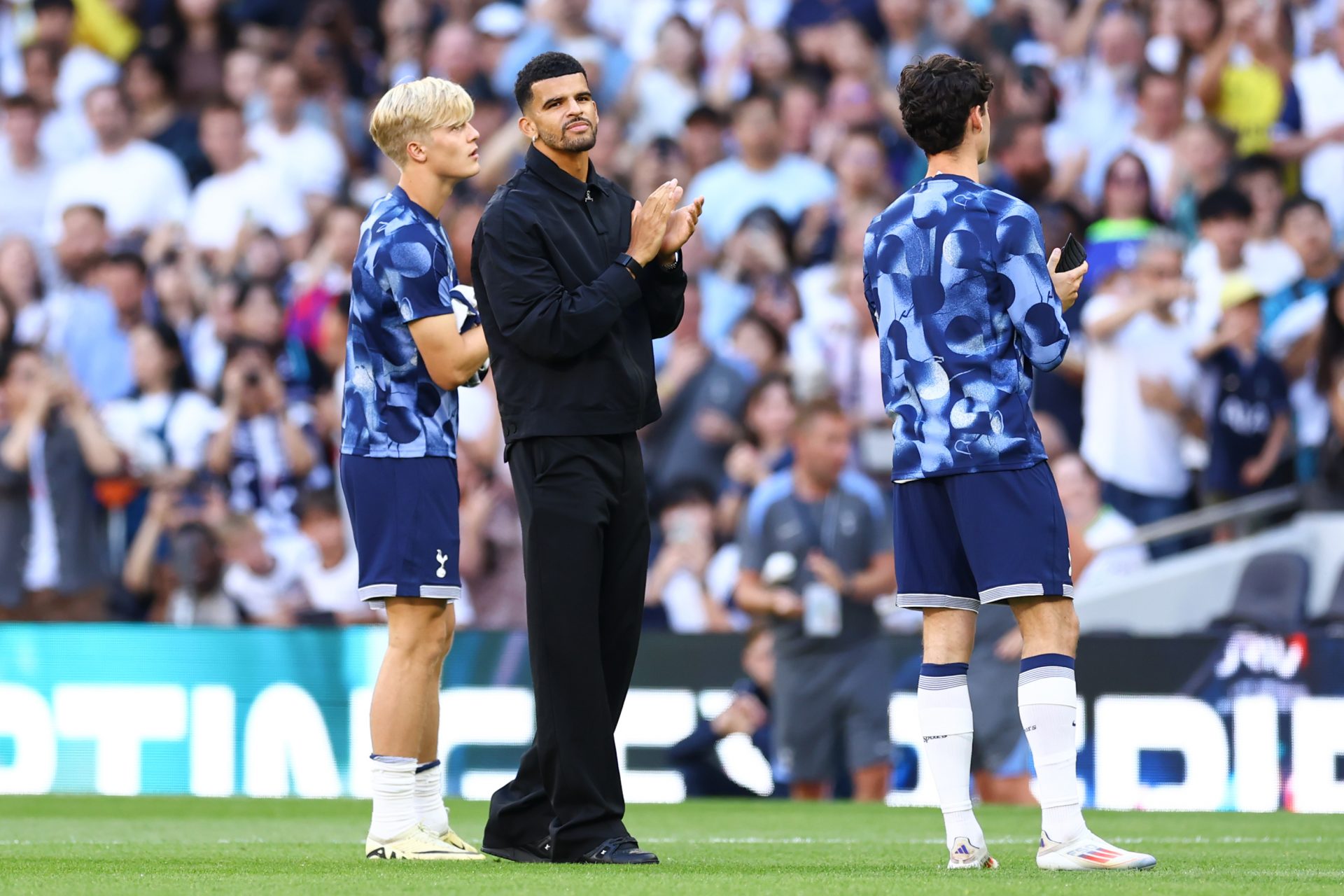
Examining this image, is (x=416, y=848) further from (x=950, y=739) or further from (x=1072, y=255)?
(x=1072, y=255)

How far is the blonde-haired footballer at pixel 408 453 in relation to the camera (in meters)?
5.93

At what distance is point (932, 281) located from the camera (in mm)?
5430

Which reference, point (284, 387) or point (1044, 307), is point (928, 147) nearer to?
point (1044, 307)

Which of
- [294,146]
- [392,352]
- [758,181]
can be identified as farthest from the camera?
[294,146]

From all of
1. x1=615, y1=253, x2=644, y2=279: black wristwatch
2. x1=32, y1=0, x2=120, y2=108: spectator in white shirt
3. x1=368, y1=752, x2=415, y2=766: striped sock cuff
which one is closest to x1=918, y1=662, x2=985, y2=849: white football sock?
x1=615, y1=253, x2=644, y2=279: black wristwatch

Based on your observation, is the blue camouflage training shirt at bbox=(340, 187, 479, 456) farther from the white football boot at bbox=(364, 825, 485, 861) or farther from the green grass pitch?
the green grass pitch

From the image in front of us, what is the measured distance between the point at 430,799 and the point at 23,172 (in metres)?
10.6

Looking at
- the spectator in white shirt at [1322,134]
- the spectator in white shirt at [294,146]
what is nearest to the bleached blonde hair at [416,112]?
the spectator in white shirt at [1322,134]

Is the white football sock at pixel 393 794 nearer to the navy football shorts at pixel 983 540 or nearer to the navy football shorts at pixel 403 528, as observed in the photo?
the navy football shorts at pixel 403 528

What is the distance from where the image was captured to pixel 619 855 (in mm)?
5664

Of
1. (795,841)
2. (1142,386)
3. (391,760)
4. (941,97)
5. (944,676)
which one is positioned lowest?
(795,841)

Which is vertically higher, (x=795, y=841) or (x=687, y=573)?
(x=687, y=573)

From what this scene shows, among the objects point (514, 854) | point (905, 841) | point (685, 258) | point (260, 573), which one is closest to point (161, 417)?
point (260, 573)

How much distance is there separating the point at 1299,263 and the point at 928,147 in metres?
7.37
